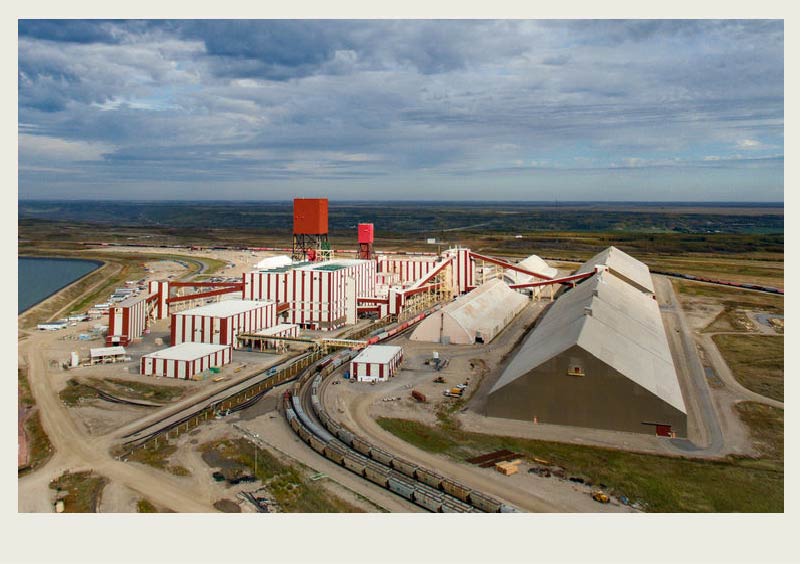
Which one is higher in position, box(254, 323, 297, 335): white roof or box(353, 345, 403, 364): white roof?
box(254, 323, 297, 335): white roof

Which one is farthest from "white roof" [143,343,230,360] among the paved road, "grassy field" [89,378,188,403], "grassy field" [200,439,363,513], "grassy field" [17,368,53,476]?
the paved road

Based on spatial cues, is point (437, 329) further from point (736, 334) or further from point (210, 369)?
point (736, 334)

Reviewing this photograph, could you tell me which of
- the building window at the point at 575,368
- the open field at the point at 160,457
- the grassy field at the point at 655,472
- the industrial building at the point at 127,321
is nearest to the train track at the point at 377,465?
the grassy field at the point at 655,472

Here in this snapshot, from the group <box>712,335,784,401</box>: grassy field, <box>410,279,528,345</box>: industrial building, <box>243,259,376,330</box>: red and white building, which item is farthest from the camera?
<box>243,259,376,330</box>: red and white building

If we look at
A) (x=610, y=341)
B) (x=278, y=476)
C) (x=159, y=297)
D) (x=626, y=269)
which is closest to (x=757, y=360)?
(x=610, y=341)

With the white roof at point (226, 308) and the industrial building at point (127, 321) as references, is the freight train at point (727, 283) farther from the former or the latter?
the industrial building at point (127, 321)

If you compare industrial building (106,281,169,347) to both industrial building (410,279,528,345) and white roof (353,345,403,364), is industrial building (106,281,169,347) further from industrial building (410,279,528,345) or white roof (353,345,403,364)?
industrial building (410,279,528,345)

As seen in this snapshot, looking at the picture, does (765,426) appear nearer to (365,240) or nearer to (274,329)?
(274,329)

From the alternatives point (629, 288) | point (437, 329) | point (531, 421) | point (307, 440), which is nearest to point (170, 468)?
point (307, 440)
